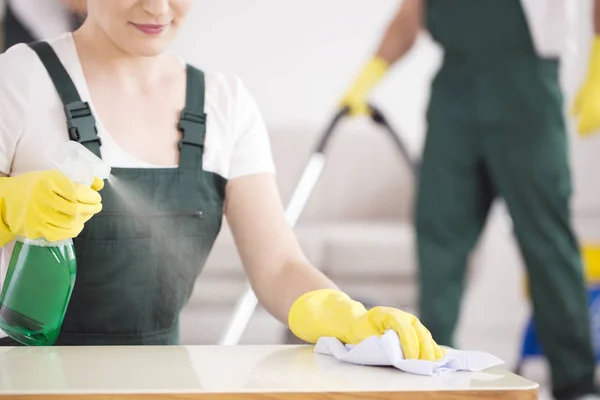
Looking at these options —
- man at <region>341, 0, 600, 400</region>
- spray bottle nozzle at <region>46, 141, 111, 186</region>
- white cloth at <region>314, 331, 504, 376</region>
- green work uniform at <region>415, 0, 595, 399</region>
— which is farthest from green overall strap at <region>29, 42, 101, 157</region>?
green work uniform at <region>415, 0, 595, 399</region>

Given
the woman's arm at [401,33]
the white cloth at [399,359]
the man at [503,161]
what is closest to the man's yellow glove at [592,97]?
the man at [503,161]

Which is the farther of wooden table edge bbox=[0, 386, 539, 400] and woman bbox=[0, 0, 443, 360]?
woman bbox=[0, 0, 443, 360]

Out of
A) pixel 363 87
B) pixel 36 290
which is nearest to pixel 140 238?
pixel 36 290

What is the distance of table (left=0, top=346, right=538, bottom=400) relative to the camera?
0.65 metres

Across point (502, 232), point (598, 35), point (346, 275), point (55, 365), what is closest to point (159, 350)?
point (55, 365)

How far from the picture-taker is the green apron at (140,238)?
1.04 m

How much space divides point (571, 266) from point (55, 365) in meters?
1.82

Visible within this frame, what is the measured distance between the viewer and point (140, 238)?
1074 millimetres

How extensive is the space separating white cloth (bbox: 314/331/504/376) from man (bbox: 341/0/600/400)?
1459 millimetres

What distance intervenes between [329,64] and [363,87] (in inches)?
66.5

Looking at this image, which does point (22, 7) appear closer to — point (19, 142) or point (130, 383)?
point (19, 142)

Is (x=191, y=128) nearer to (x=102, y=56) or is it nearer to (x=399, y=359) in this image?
(x=102, y=56)

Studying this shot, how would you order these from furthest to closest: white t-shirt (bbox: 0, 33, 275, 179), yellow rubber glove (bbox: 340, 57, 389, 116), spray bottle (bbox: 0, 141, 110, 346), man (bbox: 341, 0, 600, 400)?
man (bbox: 341, 0, 600, 400) < yellow rubber glove (bbox: 340, 57, 389, 116) < white t-shirt (bbox: 0, 33, 275, 179) < spray bottle (bbox: 0, 141, 110, 346)

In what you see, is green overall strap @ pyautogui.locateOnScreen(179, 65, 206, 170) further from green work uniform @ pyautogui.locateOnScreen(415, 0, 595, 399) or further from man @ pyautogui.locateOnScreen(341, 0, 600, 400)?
green work uniform @ pyautogui.locateOnScreen(415, 0, 595, 399)
